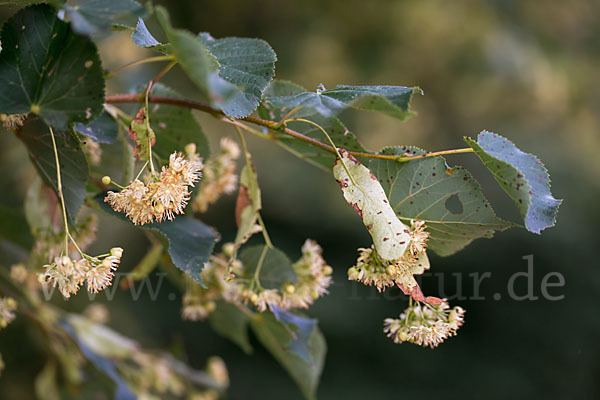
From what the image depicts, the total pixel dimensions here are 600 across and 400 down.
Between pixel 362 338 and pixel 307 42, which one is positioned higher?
pixel 307 42

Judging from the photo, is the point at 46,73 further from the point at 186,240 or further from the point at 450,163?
the point at 450,163

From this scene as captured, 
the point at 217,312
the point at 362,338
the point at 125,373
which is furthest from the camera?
the point at 362,338

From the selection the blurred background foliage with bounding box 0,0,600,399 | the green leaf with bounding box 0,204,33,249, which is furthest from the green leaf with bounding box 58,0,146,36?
the blurred background foliage with bounding box 0,0,600,399

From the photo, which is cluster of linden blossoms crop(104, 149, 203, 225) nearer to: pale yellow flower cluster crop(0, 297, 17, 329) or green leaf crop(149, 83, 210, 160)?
green leaf crop(149, 83, 210, 160)

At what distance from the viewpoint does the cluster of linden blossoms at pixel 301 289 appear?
0.90m

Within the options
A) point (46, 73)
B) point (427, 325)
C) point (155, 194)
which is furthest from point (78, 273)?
point (427, 325)

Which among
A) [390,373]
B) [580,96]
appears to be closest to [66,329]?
[390,373]

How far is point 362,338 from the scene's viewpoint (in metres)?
4.02

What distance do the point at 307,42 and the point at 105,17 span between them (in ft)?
10.8

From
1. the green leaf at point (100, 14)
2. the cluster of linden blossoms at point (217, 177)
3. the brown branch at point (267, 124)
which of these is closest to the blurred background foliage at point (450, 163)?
the cluster of linden blossoms at point (217, 177)

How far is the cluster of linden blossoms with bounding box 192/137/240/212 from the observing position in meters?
1.01

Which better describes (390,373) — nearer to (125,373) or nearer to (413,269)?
(125,373)

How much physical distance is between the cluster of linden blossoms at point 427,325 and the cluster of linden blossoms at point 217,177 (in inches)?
16.5

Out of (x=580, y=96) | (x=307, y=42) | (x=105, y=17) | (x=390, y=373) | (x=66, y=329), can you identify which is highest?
(x=580, y=96)
